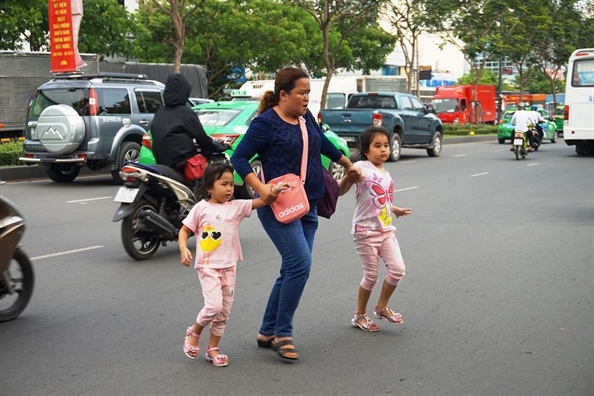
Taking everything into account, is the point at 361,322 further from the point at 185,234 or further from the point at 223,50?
the point at 223,50

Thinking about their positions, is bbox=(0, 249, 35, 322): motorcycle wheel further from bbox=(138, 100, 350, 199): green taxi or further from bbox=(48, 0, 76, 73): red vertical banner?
bbox=(48, 0, 76, 73): red vertical banner

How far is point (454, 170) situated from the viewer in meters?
21.3

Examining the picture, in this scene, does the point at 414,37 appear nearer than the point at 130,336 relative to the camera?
No

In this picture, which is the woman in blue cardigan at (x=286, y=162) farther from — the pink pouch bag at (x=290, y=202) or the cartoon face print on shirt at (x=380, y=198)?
the cartoon face print on shirt at (x=380, y=198)

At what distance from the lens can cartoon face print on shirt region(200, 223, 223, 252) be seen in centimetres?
536

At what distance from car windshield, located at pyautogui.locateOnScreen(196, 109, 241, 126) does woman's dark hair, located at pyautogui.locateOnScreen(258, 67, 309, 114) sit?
9597mm

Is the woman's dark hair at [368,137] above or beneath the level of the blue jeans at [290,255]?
above

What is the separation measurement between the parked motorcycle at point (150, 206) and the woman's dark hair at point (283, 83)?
360cm

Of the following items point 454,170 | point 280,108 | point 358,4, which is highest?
point 358,4

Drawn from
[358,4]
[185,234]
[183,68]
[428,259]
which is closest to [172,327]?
[185,234]

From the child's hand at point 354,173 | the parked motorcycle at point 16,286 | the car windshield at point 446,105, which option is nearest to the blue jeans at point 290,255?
the child's hand at point 354,173

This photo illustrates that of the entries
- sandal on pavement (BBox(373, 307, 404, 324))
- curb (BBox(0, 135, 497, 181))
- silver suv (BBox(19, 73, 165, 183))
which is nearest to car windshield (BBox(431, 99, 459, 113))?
curb (BBox(0, 135, 497, 181))

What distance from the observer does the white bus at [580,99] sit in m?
26.5

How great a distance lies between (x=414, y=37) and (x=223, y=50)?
8.91 meters
